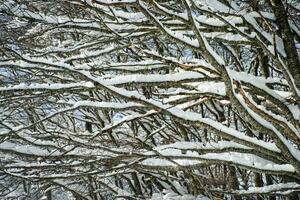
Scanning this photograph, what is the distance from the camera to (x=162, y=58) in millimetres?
3994

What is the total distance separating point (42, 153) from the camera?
14.8 feet

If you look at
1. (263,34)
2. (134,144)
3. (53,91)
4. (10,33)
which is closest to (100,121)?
(134,144)

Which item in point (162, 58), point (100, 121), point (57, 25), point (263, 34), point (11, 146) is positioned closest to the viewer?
point (263, 34)

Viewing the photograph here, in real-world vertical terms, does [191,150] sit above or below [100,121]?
below

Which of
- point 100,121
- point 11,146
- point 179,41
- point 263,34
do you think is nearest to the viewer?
point 179,41

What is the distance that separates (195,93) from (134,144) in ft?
6.33

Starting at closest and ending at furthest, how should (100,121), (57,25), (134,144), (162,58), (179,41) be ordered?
(179,41) < (162,58) < (57,25) < (134,144) < (100,121)

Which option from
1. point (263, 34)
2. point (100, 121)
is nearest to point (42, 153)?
point (263, 34)

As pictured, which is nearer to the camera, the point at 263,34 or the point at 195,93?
the point at 263,34

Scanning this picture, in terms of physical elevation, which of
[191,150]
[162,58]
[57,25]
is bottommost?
[191,150]

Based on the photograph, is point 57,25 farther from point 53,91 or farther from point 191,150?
point 191,150

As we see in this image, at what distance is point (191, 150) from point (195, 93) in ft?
1.82

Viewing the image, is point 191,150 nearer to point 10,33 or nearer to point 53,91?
point 53,91

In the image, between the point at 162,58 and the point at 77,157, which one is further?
the point at 77,157
